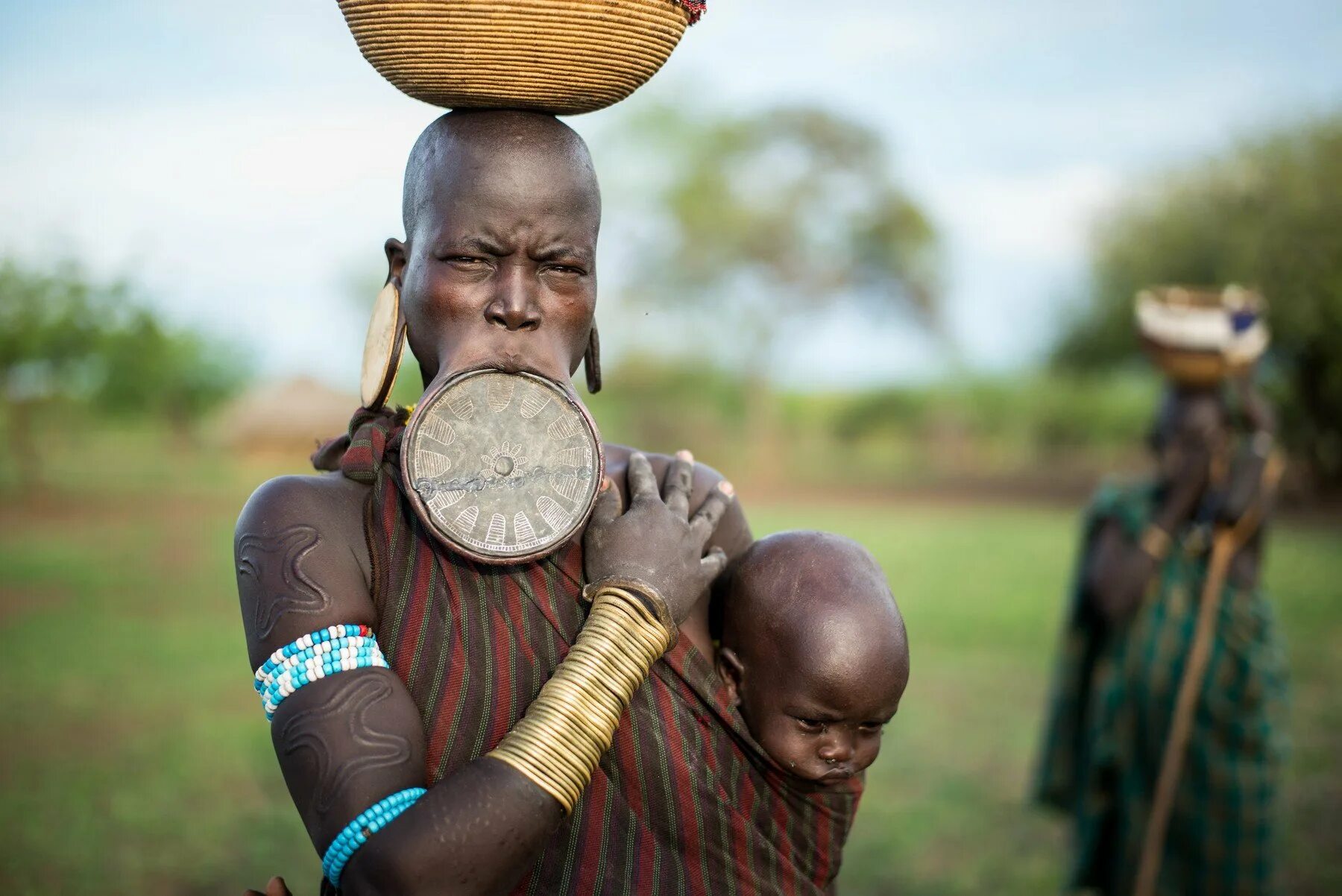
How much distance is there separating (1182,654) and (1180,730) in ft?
1.15

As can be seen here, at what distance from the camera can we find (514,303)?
2.00 m

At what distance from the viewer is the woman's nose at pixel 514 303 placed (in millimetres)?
2006

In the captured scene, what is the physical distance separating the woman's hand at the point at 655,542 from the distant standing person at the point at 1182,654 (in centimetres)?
440

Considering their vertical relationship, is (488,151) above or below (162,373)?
above

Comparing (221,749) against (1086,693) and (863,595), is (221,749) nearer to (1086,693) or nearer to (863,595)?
(1086,693)

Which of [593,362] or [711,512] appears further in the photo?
[593,362]

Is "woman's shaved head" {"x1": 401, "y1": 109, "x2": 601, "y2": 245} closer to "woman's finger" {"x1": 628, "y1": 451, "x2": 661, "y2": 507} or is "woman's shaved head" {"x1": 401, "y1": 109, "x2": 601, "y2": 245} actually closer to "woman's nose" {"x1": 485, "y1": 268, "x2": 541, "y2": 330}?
"woman's nose" {"x1": 485, "y1": 268, "x2": 541, "y2": 330}

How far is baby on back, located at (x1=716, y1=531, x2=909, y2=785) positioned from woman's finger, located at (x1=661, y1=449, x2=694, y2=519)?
0.55 feet

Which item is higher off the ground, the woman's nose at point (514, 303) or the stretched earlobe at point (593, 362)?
the woman's nose at point (514, 303)

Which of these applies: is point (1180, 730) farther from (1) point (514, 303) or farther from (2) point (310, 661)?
(2) point (310, 661)

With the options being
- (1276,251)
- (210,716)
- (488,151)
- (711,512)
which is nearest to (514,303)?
(488,151)

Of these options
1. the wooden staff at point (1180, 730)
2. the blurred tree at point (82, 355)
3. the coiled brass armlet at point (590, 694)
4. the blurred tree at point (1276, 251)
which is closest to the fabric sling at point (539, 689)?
the coiled brass armlet at point (590, 694)

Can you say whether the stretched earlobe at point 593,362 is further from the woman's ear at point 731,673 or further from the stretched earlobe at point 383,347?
the woman's ear at point 731,673

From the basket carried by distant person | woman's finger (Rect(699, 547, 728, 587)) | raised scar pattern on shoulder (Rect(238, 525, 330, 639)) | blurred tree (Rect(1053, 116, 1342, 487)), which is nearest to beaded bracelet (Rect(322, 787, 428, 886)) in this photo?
raised scar pattern on shoulder (Rect(238, 525, 330, 639))
